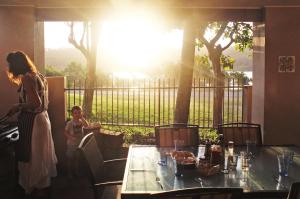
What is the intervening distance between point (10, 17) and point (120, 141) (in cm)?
231

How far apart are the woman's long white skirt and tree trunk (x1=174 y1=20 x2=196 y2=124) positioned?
11.1 feet

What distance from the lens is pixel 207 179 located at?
313cm

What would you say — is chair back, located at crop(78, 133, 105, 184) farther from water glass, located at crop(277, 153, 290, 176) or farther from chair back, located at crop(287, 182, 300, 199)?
chair back, located at crop(287, 182, 300, 199)

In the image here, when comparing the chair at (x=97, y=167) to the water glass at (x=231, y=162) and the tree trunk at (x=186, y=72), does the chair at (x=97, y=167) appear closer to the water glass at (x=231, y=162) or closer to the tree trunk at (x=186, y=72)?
the water glass at (x=231, y=162)

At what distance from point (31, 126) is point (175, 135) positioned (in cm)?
153

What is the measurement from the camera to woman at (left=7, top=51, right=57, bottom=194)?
4.41m

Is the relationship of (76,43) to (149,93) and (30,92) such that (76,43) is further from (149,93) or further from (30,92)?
(30,92)

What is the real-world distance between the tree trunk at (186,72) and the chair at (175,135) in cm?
299

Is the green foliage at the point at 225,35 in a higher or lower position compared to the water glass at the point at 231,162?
higher

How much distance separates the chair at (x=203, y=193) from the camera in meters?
2.29

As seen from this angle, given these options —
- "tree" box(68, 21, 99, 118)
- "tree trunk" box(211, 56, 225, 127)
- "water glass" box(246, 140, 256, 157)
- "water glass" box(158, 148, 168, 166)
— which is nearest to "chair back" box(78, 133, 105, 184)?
"water glass" box(158, 148, 168, 166)

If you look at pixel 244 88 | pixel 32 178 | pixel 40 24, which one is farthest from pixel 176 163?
pixel 244 88

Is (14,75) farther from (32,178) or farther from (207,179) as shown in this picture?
(207,179)

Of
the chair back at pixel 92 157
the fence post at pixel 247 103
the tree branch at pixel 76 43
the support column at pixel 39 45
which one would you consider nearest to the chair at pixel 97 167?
the chair back at pixel 92 157
